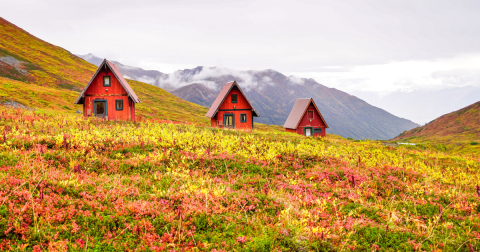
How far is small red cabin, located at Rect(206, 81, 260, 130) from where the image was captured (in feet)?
125

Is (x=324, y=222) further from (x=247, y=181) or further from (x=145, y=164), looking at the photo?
(x=145, y=164)

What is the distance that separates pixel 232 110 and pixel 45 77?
273ft

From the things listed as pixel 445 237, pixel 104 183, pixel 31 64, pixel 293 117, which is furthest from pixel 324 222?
pixel 31 64

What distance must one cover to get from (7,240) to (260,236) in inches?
172

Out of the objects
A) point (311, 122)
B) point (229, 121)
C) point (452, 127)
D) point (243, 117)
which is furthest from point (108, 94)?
point (452, 127)

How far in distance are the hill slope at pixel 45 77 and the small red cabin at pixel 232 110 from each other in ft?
93.2

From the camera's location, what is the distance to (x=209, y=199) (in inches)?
263

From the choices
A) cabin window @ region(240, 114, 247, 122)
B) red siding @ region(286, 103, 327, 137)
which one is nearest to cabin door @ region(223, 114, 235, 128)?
cabin window @ region(240, 114, 247, 122)

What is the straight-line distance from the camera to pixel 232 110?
38.6 meters

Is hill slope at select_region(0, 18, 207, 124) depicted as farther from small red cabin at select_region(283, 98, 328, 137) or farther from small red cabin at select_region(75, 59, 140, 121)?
small red cabin at select_region(283, 98, 328, 137)

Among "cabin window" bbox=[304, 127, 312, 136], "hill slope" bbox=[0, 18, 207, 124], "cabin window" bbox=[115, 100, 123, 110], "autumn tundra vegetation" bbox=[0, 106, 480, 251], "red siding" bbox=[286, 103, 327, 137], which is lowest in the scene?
"autumn tundra vegetation" bbox=[0, 106, 480, 251]

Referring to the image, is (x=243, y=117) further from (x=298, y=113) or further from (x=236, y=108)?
(x=298, y=113)

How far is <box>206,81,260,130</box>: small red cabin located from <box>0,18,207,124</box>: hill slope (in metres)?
28.4

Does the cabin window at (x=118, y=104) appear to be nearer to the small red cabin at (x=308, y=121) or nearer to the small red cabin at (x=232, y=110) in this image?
the small red cabin at (x=232, y=110)
